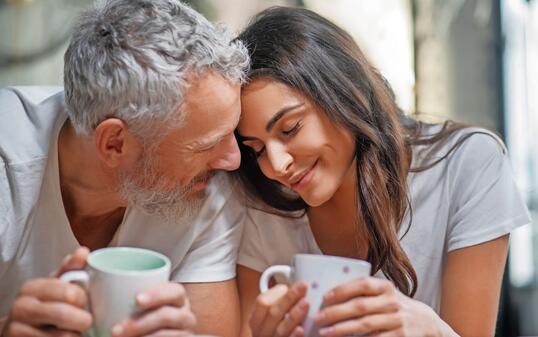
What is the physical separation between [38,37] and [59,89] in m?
0.89

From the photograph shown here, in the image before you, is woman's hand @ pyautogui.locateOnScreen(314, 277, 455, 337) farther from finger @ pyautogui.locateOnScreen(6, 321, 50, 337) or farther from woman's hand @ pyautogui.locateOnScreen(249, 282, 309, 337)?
finger @ pyautogui.locateOnScreen(6, 321, 50, 337)

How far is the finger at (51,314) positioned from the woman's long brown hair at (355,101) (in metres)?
0.53

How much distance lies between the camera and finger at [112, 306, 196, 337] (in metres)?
0.78

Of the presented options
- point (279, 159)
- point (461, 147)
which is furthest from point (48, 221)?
point (461, 147)

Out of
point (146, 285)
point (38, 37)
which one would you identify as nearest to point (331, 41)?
point (146, 285)

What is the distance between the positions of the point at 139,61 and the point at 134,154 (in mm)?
184

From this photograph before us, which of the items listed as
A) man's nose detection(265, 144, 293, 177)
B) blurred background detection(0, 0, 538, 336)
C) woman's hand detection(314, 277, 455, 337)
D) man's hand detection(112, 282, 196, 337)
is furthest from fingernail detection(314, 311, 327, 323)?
blurred background detection(0, 0, 538, 336)

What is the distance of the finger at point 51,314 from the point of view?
31.2 inches

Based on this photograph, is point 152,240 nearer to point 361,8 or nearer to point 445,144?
point 445,144

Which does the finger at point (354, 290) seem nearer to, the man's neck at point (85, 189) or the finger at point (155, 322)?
the finger at point (155, 322)

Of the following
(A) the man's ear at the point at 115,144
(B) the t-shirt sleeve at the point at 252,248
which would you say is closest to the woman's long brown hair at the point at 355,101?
(B) the t-shirt sleeve at the point at 252,248

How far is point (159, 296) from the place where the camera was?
2.57 feet

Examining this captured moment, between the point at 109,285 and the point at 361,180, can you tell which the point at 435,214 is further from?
the point at 109,285

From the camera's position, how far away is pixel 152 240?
1317 mm
